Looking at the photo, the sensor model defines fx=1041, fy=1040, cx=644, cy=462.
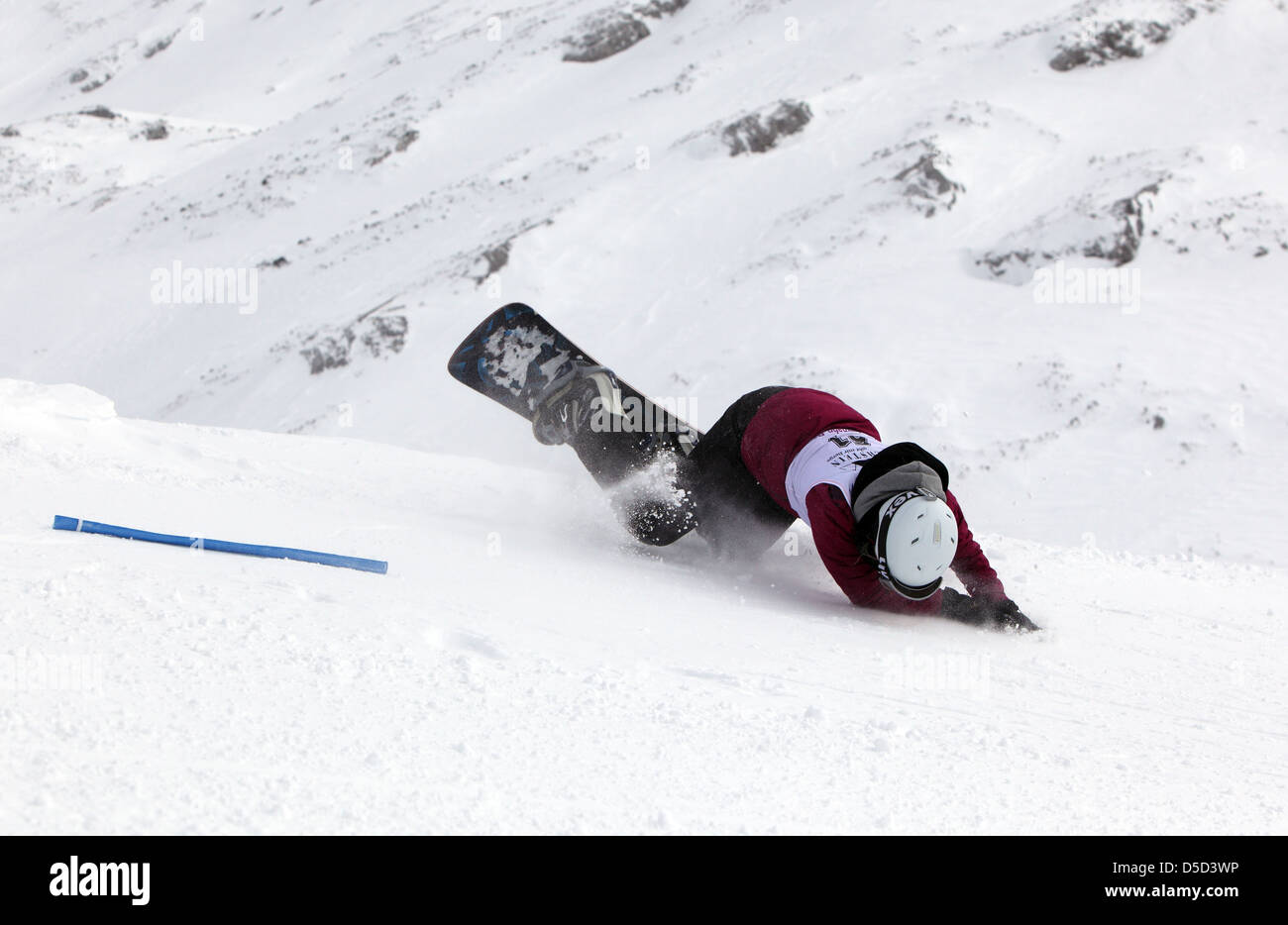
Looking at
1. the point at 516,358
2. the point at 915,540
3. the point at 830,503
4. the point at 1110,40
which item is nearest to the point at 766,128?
the point at 1110,40

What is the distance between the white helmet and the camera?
362cm

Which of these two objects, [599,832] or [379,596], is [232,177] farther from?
[599,832]

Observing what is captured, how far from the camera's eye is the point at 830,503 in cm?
388

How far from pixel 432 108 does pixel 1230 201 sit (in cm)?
1375

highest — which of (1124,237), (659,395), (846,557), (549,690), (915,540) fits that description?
(549,690)

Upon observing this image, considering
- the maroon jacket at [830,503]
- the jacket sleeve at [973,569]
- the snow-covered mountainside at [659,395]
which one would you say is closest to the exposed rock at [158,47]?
the snow-covered mountainside at [659,395]

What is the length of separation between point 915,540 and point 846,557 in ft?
1.25

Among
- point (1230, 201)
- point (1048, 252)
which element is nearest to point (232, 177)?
point (1048, 252)

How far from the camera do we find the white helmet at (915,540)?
3.62 meters

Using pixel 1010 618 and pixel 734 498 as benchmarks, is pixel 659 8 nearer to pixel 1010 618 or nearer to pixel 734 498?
pixel 734 498

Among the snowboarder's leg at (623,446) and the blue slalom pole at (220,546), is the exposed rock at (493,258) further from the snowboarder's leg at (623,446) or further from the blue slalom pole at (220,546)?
the blue slalom pole at (220,546)

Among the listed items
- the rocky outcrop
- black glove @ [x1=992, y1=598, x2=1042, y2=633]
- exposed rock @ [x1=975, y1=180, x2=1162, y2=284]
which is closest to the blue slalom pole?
black glove @ [x1=992, y1=598, x2=1042, y2=633]

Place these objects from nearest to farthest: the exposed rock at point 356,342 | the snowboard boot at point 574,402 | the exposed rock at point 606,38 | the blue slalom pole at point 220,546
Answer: the blue slalom pole at point 220,546 → the snowboard boot at point 574,402 → the exposed rock at point 356,342 → the exposed rock at point 606,38

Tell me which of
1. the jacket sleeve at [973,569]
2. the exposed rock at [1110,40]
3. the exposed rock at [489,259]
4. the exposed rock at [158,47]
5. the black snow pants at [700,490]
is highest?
the jacket sleeve at [973,569]
